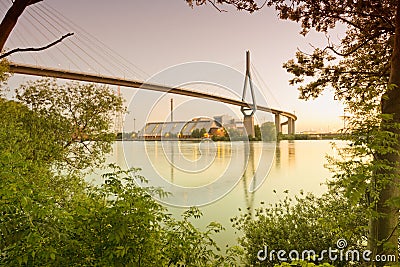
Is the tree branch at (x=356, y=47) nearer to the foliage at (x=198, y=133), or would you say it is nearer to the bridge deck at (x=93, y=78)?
the foliage at (x=198, y=133)

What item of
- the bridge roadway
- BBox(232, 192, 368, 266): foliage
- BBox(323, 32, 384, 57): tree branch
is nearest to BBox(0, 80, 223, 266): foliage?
BBox(232, 192, 368, 266): foliage

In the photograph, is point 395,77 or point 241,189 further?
point 241,189

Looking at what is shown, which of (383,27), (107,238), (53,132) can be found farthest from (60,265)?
(53,132)

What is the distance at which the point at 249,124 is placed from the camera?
13.0 ft

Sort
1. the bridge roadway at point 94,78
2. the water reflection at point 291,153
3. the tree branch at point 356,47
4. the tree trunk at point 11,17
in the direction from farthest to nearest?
the water reflection at point 291,153
the bridge roadway at point 94,78
the tree branch at point 356,47
the tree trunk at point 11,17

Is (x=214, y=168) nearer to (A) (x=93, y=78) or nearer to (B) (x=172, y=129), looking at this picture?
(B) (x=172, y=129)

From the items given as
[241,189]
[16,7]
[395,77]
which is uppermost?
[16,7]

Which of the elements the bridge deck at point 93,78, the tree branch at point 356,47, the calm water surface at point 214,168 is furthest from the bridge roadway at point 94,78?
the tree branch at point 356,47

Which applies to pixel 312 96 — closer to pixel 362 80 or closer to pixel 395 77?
pixel 362 80

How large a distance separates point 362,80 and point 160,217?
6.57 ft

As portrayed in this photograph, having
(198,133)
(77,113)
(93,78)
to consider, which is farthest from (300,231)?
(93,78)

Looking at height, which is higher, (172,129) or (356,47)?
(356,47)

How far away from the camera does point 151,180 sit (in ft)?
10.9

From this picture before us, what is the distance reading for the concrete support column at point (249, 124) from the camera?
3748 mm
